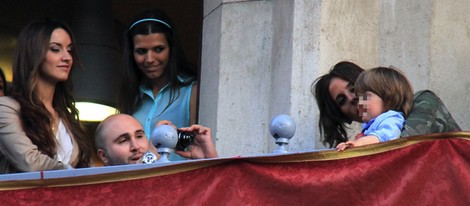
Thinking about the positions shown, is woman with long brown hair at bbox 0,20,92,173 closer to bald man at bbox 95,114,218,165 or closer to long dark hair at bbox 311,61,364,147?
bald man at bbox 95,114,218,165

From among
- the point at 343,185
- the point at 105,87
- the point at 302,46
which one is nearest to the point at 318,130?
the point at 302,46

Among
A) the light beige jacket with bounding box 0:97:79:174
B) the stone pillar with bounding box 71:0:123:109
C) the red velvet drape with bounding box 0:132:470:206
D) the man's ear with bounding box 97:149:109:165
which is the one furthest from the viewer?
the stone pillar with bounding box 71:0:123:109

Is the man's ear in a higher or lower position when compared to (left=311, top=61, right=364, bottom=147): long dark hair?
lower

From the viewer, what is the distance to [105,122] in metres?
8.57

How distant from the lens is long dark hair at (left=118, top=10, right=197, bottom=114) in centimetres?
934

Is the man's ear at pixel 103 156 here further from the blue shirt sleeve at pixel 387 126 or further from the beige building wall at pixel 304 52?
the blue shirt sleeve at pixel 387 126

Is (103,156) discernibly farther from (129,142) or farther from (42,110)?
(42,110)

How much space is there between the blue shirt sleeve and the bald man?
2.80 ft

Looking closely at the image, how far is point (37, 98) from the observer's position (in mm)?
8547

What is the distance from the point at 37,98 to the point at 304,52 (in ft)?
5.35

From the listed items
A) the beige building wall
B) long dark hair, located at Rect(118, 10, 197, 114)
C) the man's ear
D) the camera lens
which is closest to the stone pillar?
the beige building wall

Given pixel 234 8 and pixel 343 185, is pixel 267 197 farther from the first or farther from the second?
A: pixel 234 8

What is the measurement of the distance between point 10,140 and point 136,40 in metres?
1.39

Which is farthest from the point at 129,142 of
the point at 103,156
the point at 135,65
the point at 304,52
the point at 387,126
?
the point at 304,52
